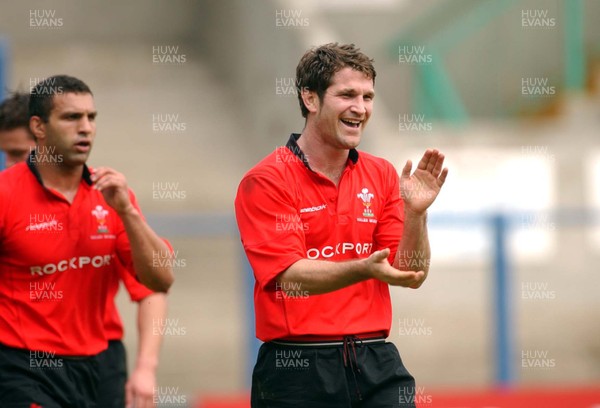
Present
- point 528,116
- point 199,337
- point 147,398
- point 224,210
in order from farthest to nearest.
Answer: point 528,116, point 224,210, point 199,337, point 147,398

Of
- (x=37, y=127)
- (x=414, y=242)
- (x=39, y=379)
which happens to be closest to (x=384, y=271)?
(x=414, y=242)

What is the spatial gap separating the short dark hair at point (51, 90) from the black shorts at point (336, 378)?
5.15 feet

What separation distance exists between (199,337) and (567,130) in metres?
4.95

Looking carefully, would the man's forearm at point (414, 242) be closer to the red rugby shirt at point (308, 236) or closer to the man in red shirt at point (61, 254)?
the red rugby shirt at point (308, 236)

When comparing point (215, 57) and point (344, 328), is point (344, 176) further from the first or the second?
point (215, 57)

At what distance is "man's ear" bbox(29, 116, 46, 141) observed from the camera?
5.41 m

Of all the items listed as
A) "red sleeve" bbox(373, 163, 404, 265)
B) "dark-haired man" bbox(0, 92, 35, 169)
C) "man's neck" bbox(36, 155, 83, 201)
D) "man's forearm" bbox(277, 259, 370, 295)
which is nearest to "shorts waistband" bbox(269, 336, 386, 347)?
"man's forearm" bbox(277, 259, 370, 295)

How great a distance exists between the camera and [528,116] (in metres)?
13.3

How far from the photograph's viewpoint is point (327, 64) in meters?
4.86

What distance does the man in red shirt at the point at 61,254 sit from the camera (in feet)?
17.0

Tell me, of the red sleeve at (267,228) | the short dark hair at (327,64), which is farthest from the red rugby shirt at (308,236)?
the short dark hair at (327,64)

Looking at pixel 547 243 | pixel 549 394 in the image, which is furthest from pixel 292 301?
pixel 547 243

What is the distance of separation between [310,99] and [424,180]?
1.94 ft

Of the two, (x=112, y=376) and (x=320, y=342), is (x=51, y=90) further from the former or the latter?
(x=320, y=342)
